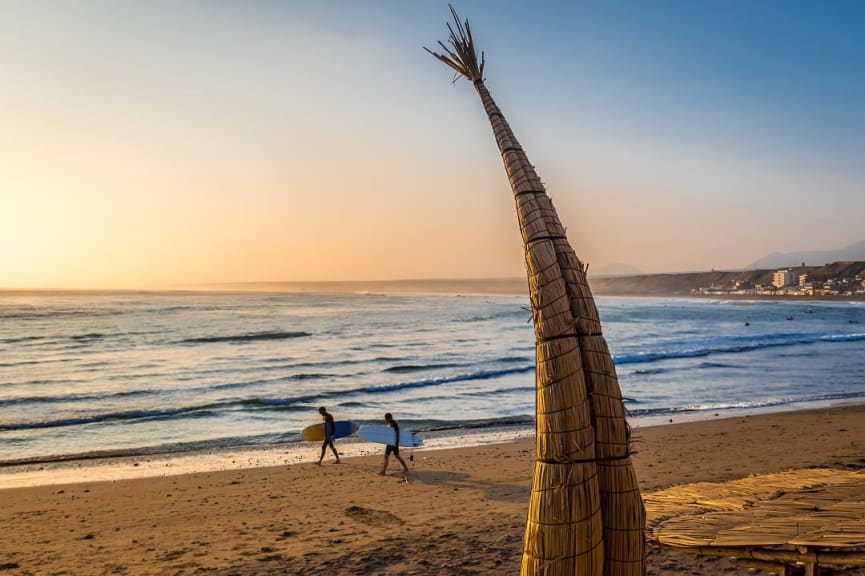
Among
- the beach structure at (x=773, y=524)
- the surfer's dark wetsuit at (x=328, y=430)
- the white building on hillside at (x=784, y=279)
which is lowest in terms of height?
the surfer's dark wetsuit at (x=328, y=430)

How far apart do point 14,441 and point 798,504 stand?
739 inches

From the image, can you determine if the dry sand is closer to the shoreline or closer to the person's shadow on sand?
the person's shadow on sand

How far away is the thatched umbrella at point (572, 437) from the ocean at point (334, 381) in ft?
48.8

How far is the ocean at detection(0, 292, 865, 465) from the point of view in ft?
60.3

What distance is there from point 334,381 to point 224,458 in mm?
13057

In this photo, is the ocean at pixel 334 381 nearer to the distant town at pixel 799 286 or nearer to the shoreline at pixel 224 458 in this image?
the shoreline at pixel 224 458

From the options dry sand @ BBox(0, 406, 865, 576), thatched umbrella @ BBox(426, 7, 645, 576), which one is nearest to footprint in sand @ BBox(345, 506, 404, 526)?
dry sand @ BBox(0, 406, 865, 576)

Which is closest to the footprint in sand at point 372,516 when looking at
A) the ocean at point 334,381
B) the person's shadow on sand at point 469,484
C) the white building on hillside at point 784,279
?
the person's shadow on sand at point 469,484

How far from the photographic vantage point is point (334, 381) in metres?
27.5

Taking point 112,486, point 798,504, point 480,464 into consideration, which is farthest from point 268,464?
point 798,504

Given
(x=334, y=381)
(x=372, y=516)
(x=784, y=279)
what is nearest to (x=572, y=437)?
(x=372, y=516)

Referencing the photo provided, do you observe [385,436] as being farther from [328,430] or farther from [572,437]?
[572,437]

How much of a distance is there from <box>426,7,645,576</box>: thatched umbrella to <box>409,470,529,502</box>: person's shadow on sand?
795 cm

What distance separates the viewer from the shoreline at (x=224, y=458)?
1309 centimetres
